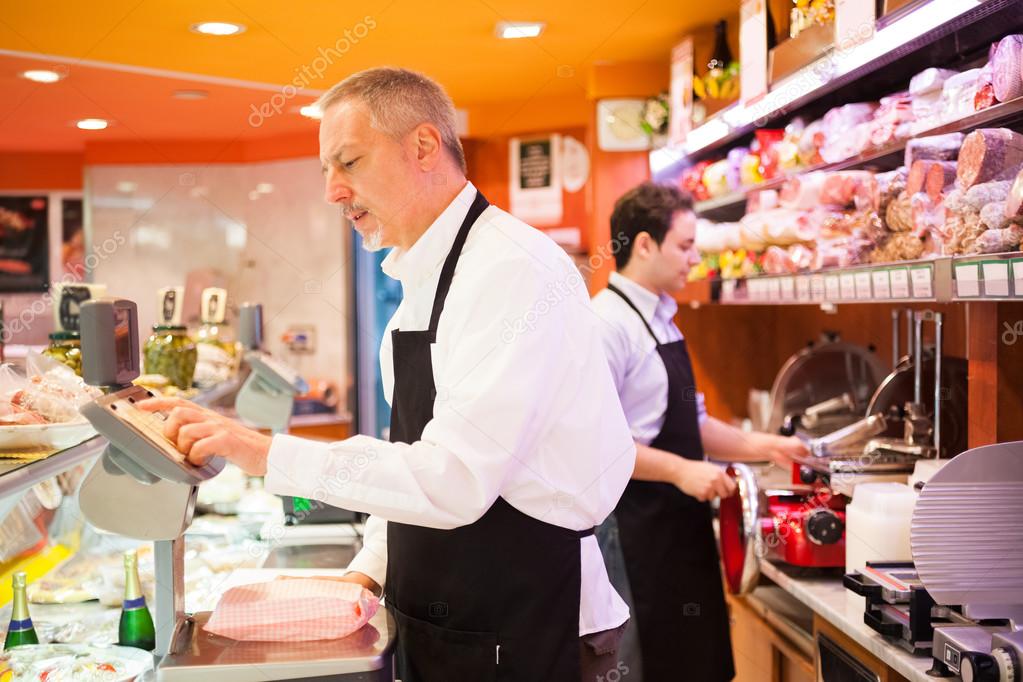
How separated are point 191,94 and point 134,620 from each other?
4826 mm

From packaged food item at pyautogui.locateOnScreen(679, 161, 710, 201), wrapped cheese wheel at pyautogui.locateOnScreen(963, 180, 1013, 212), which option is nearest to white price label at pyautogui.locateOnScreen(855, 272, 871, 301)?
wrapped cheese wheel at pyautogui.locateOnScreen(963, 180, 1013, 212)

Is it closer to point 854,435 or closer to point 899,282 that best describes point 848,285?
point 899,282

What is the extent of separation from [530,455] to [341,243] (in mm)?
6671

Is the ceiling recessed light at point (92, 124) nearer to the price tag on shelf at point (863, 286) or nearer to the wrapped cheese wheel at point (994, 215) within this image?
the price tag on shelf at point (863, 286)

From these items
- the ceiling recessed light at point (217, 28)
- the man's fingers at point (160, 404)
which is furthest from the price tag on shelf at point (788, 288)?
the ceiling recessed light at point (217, 28)

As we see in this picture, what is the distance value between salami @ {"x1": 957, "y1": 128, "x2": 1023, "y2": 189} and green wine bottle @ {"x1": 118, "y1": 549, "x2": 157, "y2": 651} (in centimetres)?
207

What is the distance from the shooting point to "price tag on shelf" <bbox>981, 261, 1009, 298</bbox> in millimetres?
2039

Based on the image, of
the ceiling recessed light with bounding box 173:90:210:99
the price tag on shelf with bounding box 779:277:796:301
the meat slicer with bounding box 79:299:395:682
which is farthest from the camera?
the ceiling recessed light with bounding box 173:90:210:99

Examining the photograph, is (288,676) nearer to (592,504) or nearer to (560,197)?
(592,504)

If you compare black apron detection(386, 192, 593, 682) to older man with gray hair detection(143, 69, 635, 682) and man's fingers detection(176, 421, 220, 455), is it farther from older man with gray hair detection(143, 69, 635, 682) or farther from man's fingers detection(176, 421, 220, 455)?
man's fingers detection(176, 421, 220, 455)

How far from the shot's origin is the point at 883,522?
2.44 m

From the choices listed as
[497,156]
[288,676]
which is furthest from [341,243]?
[288,676]

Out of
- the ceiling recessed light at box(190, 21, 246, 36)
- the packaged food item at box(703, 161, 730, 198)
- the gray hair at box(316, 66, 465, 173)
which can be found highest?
the ceiling recessed light at box(190, 21, 246, 36)

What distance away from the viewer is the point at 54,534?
2.83 m
